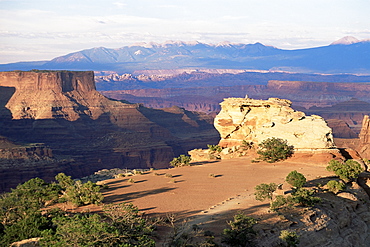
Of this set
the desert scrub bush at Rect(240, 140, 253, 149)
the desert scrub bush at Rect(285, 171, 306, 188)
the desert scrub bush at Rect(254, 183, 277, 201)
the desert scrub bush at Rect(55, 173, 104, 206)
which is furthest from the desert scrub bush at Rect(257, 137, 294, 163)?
the desert scrub bush at Rect(55, 173, 104, 206)

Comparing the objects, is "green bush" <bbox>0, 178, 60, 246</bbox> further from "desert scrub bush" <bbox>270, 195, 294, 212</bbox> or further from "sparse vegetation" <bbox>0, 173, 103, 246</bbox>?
"desert scrub bush" <bbox>270, 195, 294, 212</bbox>

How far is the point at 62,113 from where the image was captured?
117875mm

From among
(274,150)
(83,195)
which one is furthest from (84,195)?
(274,150)

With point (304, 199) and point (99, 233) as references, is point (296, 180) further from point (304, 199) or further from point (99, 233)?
point (99, 233)

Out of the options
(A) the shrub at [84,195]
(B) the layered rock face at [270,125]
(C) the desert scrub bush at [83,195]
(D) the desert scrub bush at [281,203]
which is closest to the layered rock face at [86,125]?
(B) the layered rock face at [270,125]

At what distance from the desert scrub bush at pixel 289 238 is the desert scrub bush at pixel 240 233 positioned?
1.06 meters

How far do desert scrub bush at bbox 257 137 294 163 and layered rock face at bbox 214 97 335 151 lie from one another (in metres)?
0.61

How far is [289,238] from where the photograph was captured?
21688 mm

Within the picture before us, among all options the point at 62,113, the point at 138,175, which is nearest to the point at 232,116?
the point at 138,175

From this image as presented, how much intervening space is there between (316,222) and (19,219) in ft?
39.5

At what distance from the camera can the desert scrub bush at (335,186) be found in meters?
29.9

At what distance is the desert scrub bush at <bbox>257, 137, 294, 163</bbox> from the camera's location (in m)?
40.2

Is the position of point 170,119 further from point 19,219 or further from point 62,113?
point 19,219

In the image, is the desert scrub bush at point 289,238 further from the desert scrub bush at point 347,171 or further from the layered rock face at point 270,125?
the layered rock face at point 270,125
